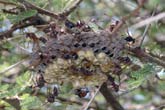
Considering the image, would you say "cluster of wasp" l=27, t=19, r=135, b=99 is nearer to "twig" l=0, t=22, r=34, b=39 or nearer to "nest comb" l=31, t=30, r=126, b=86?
"nest comb" l=31, t=30, r=126, b=86

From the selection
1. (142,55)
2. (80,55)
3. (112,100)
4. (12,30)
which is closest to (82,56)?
(80,55)

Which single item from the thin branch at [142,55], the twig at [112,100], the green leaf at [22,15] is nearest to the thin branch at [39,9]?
the green leaf at [22,15]

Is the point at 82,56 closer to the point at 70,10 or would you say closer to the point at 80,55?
the point at 80,55

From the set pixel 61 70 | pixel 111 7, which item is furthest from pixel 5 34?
pixel 111 7

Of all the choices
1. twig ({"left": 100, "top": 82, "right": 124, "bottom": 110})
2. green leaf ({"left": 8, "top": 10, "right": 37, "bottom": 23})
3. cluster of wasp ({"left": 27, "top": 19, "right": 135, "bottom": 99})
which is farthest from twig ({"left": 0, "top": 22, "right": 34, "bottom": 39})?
twig ({"left": 100, "top": 82, "right": 124, "bottom": 110})

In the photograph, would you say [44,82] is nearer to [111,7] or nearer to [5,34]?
[5,34]

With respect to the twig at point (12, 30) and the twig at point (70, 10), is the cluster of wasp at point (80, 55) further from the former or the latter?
the twig at point (12, 30)

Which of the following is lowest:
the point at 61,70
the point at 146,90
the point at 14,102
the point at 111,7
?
the point at 61,70

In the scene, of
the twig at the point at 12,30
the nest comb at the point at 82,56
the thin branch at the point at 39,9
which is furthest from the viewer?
the twig at the point at 12,30
